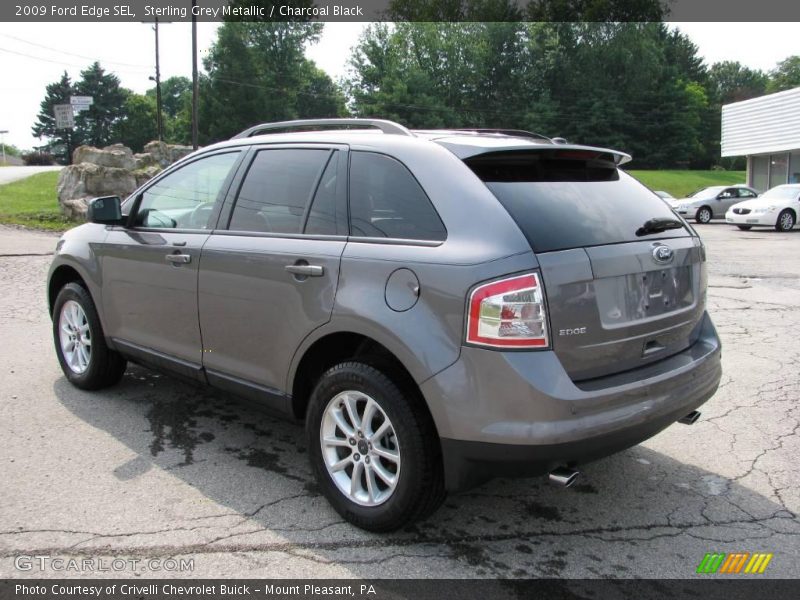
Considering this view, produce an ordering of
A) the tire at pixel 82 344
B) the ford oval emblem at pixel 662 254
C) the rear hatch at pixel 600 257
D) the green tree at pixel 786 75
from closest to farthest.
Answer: the rear hatch at pixel 600 257 → the ford oval emblem at pixel 662 254 → the tire at pixel 82 344 → the green tree at pixel 786 75

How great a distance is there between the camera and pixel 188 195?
4.40 metres

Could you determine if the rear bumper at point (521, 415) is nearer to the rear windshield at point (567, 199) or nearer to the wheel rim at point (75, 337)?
the rear windshield at point (567, 199)

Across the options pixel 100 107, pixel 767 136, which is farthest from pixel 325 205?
pixel 100 107

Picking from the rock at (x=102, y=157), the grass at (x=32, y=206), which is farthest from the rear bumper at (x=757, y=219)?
the grass at (x=32, y=206)

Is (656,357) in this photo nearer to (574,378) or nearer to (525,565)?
(574,378)

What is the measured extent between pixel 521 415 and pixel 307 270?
1249 mm

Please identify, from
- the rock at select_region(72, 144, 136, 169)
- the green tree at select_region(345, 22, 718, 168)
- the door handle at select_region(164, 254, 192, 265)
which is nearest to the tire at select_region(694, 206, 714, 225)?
the rock at select_region(72, 144, 136, 169)

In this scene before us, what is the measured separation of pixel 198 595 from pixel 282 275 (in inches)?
58.6

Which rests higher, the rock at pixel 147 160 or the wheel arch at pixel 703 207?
the rock at pixel 147 160

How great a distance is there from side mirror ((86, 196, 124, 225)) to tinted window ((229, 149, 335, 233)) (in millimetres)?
1106

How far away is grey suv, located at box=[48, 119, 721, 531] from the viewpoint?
274 cm

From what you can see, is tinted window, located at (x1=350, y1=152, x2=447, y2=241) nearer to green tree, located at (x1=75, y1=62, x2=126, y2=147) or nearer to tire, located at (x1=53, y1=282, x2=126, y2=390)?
tire, located at (x1=53, y1=282, x2=126, y2=390)

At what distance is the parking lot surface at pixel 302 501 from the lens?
2.96 metres

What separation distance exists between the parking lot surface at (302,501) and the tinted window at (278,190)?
40.5 inches
